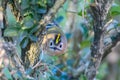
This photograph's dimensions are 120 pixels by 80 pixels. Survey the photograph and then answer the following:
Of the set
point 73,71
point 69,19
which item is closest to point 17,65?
point 73,71

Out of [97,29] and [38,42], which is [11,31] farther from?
[97,29]

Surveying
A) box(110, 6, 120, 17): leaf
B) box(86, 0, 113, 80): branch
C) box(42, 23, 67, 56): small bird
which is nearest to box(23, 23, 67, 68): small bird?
box(42, 23, 67, 56): small bird

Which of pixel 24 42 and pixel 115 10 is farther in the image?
pixel 115 10

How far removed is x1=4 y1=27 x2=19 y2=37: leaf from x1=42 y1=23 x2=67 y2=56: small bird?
8cm

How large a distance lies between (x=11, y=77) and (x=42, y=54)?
0.33 feet

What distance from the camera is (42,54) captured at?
1.17 meters

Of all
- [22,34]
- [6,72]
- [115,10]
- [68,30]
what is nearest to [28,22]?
[22,34]

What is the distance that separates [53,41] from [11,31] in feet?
0.41

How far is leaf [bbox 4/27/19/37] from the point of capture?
3.69 feet

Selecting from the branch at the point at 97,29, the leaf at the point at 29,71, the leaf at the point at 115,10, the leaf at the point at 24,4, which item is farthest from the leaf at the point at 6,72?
the leaf at the point at 115,10

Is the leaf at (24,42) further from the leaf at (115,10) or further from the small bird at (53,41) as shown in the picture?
the leaf at (115,10)

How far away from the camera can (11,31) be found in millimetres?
1130

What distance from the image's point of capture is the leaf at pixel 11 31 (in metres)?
1.13

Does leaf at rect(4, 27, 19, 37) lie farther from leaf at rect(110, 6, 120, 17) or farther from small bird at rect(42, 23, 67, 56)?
leaf at rect(110, 6, 120, 17)
